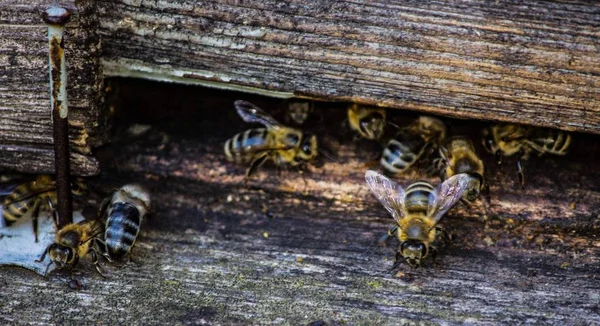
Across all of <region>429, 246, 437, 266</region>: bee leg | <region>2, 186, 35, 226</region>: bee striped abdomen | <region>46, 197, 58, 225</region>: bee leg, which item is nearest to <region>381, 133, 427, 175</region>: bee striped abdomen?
<region>429, 246, 437, 266</region>: bee leg

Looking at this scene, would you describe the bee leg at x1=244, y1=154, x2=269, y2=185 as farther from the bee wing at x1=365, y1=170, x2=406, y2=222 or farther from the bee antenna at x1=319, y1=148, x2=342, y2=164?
the bee wing at x1=365, y1=170, x2=406, y2=222

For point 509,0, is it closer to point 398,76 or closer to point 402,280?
point 398,76

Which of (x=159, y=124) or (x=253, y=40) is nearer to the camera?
(x=253, y=40)

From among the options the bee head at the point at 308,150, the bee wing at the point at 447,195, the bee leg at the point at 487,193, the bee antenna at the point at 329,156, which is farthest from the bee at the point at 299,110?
the bee leg at the point at 487,193

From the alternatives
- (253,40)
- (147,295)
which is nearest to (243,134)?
(253,40)

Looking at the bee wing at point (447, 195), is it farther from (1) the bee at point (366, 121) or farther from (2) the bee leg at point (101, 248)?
(2) the bee leg at point (101, 248)
